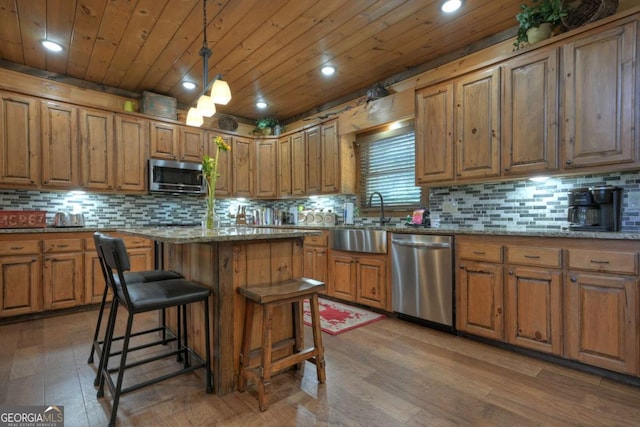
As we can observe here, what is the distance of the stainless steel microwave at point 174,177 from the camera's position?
4.13m

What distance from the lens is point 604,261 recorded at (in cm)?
200

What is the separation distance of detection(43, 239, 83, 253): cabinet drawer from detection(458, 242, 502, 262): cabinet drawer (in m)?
3.87

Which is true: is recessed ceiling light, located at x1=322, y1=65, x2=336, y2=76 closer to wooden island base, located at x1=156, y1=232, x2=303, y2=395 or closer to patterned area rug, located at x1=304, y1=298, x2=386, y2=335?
wooden island base, located at x1=156, y1=232, x2=303, y2=395

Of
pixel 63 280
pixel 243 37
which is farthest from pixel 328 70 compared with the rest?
pixel 63 280

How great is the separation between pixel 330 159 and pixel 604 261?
3038 millimetres

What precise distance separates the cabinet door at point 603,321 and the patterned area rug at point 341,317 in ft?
5.19

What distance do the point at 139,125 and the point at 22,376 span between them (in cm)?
304

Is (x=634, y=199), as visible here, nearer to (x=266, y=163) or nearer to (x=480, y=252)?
(x=480, y=252)

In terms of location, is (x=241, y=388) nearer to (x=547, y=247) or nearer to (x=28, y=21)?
(x=547, y=247)

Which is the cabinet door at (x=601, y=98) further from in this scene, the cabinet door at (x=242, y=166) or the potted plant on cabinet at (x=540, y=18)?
the cabinet door at (x=242, y=166)

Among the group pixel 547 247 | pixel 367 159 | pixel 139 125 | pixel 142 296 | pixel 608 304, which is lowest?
pixel 608 304

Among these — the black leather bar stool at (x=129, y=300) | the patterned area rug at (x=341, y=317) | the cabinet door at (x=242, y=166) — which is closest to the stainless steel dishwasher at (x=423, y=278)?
the patterned area rug at (x=341, y=317)

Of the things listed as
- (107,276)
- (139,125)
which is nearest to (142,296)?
(107,276)

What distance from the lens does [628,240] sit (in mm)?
1912
